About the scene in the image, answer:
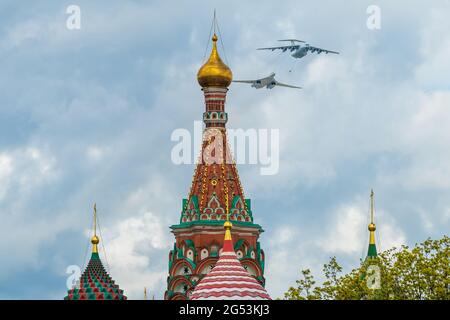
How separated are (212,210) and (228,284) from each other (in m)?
17.4

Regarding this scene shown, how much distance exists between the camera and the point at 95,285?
112 m

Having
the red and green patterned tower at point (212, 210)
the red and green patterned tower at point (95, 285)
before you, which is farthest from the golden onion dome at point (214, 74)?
the red and green patterned tower at point (95, 285)

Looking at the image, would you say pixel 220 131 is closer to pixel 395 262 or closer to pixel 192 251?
pixel 192 251

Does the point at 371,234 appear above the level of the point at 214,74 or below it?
below

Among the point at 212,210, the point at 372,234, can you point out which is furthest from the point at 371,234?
the point at 212,210

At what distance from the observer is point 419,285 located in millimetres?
79812

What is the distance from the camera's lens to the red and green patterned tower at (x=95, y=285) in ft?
363

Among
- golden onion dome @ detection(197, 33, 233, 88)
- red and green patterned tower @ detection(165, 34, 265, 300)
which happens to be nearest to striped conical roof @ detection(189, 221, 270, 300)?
red and green patterned tower @ detection(165, 34, 265, 300)

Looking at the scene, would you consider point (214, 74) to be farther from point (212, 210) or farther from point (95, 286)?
point (95, 286)

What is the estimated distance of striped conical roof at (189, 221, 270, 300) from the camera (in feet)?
330

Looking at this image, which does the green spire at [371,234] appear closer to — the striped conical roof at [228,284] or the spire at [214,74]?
the striped conical roof at [228,284]

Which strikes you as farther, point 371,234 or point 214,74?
point 214,74

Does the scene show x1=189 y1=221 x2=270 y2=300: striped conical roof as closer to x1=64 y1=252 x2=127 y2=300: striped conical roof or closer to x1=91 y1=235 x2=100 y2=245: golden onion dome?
x1=64 y1=252 x2=127 y2=300: striped conical roof

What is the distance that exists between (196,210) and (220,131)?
4.92 meters
